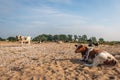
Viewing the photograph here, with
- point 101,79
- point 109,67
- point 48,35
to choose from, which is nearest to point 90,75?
point 101,79

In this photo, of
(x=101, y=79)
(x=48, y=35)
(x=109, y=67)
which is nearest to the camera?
(x=101, y=79)

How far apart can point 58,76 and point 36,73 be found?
1020mm

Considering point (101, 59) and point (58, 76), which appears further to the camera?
point (101, 59)

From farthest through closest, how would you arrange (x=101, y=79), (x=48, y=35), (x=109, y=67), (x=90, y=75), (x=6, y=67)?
1. (x=48, y=35)
2. (x=6, y=67)
3. (x=109, y=67)
4. (x=90, y=75)
5. (x=101, y=79)

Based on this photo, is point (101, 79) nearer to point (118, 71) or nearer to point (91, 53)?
point (118, 71)

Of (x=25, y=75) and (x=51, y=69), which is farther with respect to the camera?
(x=51, y=69)

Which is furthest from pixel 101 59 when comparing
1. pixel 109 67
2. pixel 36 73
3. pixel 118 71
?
pixel 36 73

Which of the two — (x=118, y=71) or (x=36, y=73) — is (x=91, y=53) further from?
(x=36, y=73)

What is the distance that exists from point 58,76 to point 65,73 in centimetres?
55

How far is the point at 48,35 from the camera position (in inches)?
2805

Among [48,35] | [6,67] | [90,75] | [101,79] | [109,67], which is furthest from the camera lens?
[48,35]

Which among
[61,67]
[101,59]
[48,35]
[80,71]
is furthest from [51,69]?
[48,35]

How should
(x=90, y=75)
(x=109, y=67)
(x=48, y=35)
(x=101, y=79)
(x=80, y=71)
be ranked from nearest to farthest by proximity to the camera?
(x=101, y=79) → (x=90, y=75) → (x=80, y=71) → (x=109, y=67) → (x=48, y=35)

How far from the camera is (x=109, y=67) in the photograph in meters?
10.7
